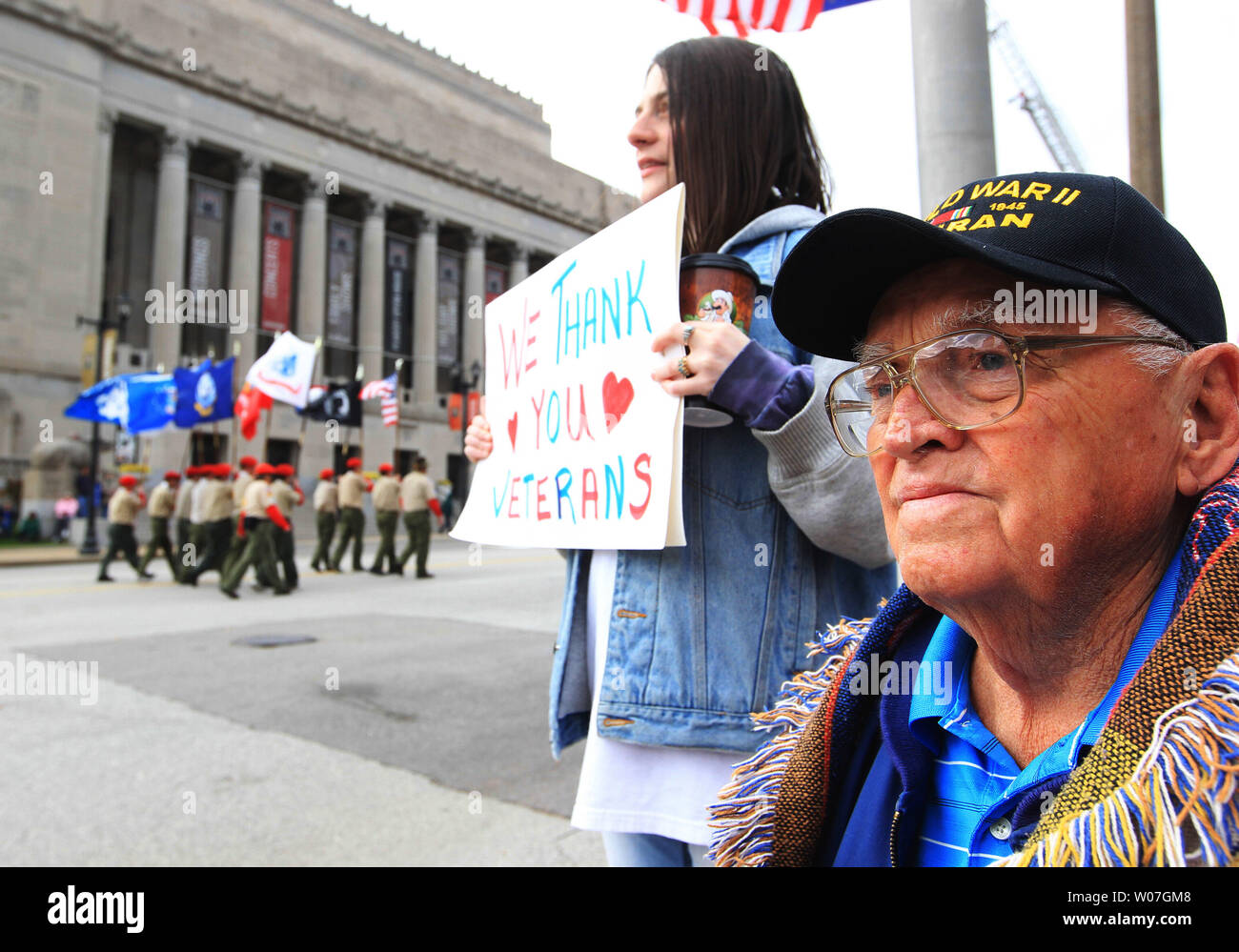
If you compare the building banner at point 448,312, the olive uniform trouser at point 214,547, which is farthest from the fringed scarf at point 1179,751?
the building banner at point 448,312

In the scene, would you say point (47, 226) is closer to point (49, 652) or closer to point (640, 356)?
point (49, 652)

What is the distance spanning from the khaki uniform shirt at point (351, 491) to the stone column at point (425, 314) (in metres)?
29.8

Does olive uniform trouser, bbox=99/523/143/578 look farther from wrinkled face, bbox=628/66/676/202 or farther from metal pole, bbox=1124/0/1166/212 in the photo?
wrinkled face, bbox=628/66/676/202

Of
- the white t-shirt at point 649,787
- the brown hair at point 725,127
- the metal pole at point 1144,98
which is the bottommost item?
the white t-shirt at point 649,787

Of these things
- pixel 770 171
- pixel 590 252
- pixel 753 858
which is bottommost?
pixel 753 858

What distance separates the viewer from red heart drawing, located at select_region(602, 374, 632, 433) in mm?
2018

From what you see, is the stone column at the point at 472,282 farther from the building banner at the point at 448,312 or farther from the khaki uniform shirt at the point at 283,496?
the khaki uniform shirt at the point at 283,496

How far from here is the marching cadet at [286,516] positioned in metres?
14.0

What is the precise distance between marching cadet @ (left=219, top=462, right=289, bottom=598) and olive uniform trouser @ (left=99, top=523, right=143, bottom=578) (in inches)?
130

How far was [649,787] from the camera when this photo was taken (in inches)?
71.2

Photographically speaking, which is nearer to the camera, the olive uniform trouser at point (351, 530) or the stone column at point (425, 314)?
the olive uniform trouser at point (351, 530)

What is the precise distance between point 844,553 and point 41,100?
39.9m

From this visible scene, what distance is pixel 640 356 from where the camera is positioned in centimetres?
197

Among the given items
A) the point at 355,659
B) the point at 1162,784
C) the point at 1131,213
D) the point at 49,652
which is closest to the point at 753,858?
the point at 1162,784
